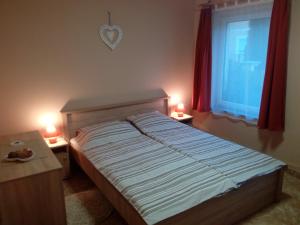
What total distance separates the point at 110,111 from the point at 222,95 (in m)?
1.63

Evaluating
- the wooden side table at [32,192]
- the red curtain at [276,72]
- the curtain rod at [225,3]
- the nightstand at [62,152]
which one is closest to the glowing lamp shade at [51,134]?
the nightstand at [62,152]

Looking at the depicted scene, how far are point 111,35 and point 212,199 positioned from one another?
2.27 meters

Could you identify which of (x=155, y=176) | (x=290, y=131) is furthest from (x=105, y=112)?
(x=290, y=131)

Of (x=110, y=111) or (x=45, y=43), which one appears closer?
(x=45, y=43)

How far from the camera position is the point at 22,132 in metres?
2.79

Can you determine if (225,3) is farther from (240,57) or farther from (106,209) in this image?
(106,209)

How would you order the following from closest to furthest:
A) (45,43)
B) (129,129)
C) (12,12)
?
(12,12), (45,43), (129,129)

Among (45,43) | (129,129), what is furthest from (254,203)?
(45,43)

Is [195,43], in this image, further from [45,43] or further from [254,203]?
[254,203]

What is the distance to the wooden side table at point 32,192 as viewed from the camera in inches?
69.5

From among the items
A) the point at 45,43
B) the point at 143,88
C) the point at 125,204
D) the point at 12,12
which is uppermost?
the point at 12,12

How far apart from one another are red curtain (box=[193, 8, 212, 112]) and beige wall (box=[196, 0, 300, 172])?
545 mm

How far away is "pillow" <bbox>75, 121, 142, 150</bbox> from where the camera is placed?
2.75 meters

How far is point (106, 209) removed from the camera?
7.75 ft
